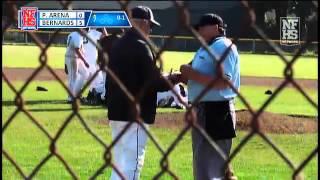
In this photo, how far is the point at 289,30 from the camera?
46.0 m

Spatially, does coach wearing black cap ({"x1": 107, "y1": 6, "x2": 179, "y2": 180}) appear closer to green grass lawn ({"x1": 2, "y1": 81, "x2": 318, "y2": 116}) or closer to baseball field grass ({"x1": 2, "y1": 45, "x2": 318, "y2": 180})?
baseball field grass ({"x1": 2, "y1": 45, "x2": 318, "y2": 180})

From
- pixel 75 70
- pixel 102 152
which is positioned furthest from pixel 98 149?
pixel 75 70

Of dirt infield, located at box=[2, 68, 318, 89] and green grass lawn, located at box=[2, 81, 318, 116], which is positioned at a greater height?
green grass lawn, located at box=[2, 81, 318, 116]

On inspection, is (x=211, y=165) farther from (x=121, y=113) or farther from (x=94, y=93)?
(x=94, y=93)

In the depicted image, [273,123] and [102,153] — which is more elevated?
[102,153]

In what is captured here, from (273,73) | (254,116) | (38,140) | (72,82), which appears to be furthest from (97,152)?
(273,73)

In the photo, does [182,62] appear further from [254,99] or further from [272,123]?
[272,123]

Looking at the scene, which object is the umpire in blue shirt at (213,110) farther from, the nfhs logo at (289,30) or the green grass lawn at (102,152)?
the nfhs logo at (289,30)

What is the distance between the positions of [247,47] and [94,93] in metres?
34.8

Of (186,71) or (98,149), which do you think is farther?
(98,149)

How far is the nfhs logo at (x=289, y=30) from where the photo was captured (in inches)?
1736

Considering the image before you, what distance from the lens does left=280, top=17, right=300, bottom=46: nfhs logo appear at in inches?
1736

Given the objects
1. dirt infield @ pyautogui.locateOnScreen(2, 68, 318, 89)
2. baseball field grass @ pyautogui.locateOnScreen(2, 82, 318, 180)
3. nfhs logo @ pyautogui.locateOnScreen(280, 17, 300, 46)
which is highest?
baseball field grass @ pyautogui.locateOnScreen(2, 82, 318, 180)

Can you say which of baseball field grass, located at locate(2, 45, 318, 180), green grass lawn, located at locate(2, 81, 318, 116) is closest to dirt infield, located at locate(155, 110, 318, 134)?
baseball field grass, located at locate(2, 45, 318, 180)
